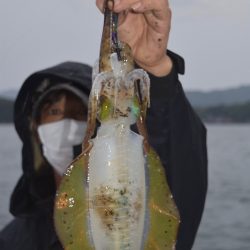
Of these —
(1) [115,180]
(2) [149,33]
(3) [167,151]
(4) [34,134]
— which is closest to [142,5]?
(2) [149,33]

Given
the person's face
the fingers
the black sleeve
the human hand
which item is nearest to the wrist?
the human hand

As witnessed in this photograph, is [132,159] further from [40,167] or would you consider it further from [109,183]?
[40,167]

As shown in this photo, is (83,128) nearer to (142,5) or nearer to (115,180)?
(142,5)

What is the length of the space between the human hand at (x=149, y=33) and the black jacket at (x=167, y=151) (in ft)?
0.46

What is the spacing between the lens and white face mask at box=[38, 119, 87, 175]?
5328mm

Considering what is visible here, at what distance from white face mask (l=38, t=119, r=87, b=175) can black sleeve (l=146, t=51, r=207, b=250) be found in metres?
1.55

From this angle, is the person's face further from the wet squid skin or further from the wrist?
the wet squid skin

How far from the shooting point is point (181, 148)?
12.7ft

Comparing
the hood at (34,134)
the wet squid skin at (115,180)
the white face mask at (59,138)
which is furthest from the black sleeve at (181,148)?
the white face mask at (59,138)

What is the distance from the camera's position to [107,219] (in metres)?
2.36

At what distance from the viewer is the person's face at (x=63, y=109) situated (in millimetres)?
5270

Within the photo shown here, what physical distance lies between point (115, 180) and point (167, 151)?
5.00ft

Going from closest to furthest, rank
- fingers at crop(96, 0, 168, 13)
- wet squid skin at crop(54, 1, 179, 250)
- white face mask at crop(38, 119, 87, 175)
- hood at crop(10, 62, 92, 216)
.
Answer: wet squid skin at crop(54, 1, 179, 250) < fingers at crop(96, 0, 168, 13) < hood at crop(10, 62, 92, 216) < white face mask at crop(38, 119, 87, 175)

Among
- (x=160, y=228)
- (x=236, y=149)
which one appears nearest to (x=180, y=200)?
(x=160, y=228)
